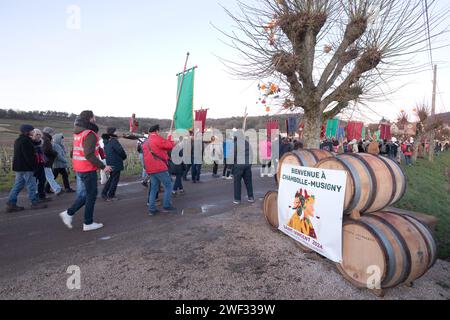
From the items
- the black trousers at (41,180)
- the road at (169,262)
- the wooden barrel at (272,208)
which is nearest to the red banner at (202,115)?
the black trousers at (41,180)

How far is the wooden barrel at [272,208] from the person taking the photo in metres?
5.04

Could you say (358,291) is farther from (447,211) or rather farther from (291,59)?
(447,211)

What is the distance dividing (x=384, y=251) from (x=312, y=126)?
4.06 m

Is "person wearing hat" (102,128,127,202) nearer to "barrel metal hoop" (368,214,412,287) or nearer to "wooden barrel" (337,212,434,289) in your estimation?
"wooden barrel" (337,212,434,289)

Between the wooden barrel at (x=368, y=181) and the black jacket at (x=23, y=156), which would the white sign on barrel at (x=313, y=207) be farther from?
the black jacket at (x=23, y=156)

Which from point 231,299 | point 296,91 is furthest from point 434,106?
point 231,299

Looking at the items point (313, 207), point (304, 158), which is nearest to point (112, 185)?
point (304, 158)

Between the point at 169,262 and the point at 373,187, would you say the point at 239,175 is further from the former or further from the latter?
the point at 373,187

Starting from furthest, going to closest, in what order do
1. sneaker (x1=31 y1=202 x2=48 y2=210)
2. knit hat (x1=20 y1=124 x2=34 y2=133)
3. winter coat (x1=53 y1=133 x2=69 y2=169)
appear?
winter coat (x1=53 y1=133 x2=69 y2=169) → sneaker (x1=31 y1=202 x2=48 y2=210) → knit hat (x1=20 y1=124 x2=34 y2=133)

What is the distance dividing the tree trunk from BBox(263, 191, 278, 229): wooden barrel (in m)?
2.16

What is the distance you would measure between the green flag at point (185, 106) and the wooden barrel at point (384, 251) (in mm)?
5372

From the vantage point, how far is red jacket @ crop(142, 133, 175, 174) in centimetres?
588

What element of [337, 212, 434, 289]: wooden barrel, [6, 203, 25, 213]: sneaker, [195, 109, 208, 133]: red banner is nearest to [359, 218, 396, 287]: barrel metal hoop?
[337, 212, 434, 289]: wooden barrel

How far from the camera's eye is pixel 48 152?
7.62 m
